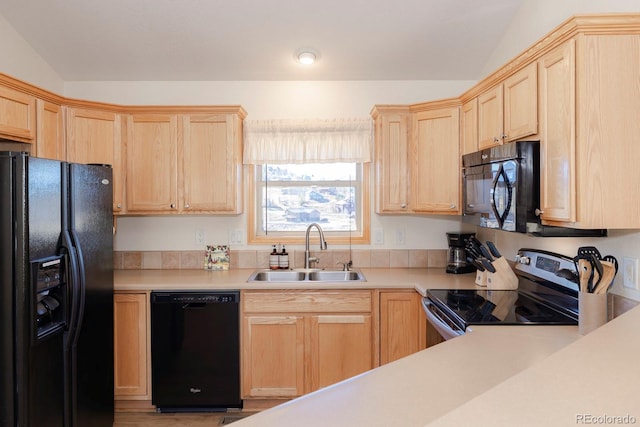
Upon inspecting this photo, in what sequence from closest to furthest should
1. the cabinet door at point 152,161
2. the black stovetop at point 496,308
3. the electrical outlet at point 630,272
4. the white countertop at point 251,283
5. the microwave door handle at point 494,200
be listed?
the electrical outlet at point 630,272
the black stovetop at point 496,308
the microwave door handle at point 494,200
the white countertop at point 251,283
the cabinet door at point 152,161

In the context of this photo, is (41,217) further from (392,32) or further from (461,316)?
(392,32)

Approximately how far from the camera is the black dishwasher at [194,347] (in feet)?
8.88

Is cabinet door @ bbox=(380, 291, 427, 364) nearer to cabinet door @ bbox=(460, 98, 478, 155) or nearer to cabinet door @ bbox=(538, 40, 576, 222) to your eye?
cabinet door @ bbox=(460, 98, 478, 155)

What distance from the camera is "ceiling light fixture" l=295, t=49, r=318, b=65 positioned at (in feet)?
9.82

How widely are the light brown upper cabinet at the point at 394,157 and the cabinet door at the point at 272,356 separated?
1.07m

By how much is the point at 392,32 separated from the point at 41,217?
2.34m

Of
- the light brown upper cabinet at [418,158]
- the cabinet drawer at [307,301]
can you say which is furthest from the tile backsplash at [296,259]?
the cabinet drawer at [307,301]

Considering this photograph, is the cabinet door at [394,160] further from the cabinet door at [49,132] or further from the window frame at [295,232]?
the cabinet door at [49,132]

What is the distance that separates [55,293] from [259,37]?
2.00 meters

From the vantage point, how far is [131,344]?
2.73m

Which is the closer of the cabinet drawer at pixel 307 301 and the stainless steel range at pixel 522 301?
the stainless steel range at pixel 522 301

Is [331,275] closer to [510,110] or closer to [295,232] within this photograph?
[295,232]

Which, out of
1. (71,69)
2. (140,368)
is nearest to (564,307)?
(140,368)

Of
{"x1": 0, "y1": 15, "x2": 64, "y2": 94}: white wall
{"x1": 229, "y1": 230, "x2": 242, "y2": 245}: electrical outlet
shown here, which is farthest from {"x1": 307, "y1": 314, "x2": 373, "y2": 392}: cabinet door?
{"x1": 0, "y1": 15, "x2": 64, "y2": 94}: white wall
